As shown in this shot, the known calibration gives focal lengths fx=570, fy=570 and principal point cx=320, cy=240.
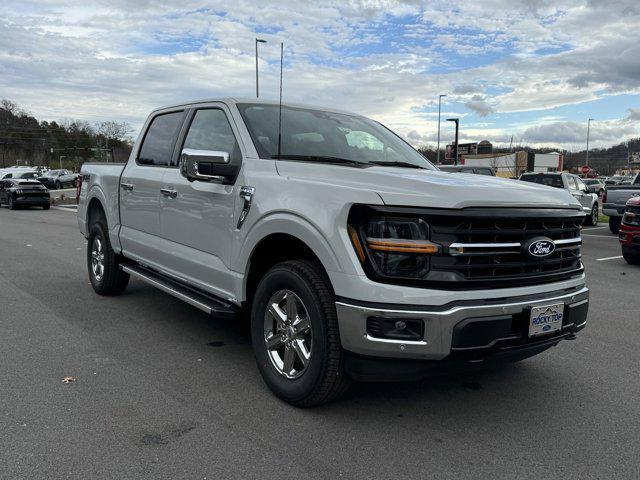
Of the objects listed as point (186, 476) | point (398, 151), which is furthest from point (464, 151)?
point (186, 476)

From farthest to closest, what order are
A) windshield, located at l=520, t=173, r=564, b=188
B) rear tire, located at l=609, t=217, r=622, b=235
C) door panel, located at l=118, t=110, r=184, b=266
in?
windshield, located at l=520, t=173, r=564, b=188, rear tire, located at l=609, t=217, r=622, b=235, door panel, located at l=118, t=110, r=184, b=266

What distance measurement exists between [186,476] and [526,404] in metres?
2.18

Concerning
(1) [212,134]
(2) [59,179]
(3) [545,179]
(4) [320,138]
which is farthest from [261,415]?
(2) [59,179]

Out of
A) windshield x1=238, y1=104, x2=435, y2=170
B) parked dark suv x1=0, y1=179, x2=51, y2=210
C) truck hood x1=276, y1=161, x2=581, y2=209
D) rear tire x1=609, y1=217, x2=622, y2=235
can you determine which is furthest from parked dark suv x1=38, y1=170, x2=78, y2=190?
truck hood x1=276, y1=161, x2=581, y2=209

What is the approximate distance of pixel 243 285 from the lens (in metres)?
3.92

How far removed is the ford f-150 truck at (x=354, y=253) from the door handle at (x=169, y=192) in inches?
0.7

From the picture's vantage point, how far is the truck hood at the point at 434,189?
3.01 m

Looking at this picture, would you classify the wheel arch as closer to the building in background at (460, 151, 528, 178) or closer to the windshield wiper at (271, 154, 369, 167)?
the windshield wiper at (271, 154, 369, 167)

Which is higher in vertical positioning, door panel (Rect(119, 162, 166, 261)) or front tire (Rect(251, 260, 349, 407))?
door panel (Rect(119, 162, 166, 261))

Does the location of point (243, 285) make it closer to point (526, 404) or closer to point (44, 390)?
point (44, 390)

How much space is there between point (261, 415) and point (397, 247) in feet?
4.43

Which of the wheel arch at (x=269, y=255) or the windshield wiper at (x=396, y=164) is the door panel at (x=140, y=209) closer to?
the wheel arch at (x=269, y=255)

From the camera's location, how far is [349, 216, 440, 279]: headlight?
299cm

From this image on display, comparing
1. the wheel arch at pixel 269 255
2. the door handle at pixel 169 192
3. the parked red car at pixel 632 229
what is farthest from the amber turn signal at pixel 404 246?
the parked red car at pixel 632 229
